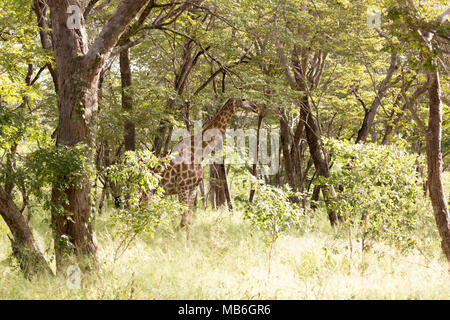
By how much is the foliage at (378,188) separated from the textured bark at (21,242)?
4.23m

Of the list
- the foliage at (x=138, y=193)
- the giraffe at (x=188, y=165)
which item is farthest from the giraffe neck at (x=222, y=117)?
the foliage at (x=138, y=193)

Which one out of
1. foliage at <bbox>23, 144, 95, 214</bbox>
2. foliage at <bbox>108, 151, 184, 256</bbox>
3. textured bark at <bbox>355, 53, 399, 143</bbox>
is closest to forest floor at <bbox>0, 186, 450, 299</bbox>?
foliage at <bbox>108, 151, 184, 256</bbox>

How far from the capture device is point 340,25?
10352mm

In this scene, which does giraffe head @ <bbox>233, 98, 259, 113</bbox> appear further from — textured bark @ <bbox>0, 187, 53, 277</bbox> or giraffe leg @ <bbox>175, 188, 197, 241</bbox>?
textured bark @ <bbox>0, 187, 53, 277</bbox>

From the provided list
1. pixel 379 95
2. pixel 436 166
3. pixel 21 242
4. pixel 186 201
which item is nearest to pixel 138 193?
pixel 21 242

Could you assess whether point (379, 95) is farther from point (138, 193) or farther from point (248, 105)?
point (138, 193)

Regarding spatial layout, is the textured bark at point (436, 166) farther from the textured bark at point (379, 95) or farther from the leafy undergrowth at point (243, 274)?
the textured bark at point (379, 95)

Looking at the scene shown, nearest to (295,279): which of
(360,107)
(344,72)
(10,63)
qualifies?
(10,63)

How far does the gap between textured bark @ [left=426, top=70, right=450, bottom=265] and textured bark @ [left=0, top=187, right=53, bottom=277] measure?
5647mm

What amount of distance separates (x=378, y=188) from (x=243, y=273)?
2420mm

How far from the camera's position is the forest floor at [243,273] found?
196 inches

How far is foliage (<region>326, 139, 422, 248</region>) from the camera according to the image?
6305 millimetres

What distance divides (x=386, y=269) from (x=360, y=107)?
1100cm
